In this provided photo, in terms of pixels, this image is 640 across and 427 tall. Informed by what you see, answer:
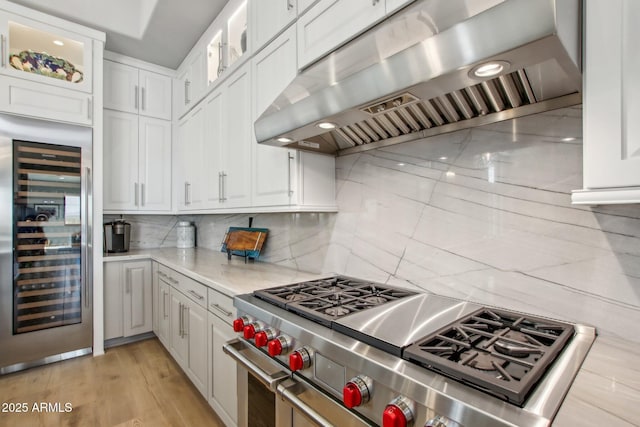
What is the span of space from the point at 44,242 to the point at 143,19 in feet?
6.43

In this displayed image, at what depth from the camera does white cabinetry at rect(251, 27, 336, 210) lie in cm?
163

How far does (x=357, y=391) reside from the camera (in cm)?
77

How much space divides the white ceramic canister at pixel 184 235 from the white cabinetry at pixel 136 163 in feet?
0.79

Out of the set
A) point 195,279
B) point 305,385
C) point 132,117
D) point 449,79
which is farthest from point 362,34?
point 132,117

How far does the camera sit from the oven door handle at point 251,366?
1.07 m

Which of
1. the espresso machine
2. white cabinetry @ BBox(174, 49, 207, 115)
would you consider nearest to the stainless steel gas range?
white cabinetry @ BBox(174, 49, 207, 115)

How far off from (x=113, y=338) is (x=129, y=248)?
86 cm

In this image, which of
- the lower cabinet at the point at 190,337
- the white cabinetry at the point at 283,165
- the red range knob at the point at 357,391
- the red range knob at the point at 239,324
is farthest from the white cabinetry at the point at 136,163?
the red range knob at the point at 357,391

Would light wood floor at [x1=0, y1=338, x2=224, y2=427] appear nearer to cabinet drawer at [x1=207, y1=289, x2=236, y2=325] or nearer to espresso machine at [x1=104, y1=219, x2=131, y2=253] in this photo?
cabinet drawer at [x1=207, y1=289, x2=236, y2=325]

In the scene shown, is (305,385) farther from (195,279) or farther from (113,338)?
(113,338)

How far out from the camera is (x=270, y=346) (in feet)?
3.55

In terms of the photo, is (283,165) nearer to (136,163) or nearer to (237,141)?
(237,141)

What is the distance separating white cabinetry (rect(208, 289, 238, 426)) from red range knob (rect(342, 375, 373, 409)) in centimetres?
86

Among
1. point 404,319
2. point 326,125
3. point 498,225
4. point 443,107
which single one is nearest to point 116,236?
point 326,125
